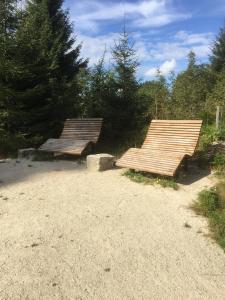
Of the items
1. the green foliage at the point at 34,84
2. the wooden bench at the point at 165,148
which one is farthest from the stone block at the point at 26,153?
the wooden bench at the point at 165,148

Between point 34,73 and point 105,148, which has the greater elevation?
point 34,73

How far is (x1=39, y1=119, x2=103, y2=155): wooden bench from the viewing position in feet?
34.3

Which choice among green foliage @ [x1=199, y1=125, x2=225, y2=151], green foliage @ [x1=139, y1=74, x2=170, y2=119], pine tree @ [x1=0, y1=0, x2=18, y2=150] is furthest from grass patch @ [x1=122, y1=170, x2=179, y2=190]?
pine tree @ [x1=0, y1=0, x2=18, y2=150]

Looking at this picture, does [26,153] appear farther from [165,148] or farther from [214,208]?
[214,208]

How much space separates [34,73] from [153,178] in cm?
645

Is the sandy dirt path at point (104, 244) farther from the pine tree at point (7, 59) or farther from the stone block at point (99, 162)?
the pine tree at point (7, 59)

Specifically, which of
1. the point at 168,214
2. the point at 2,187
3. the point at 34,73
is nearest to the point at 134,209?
the point at 168,214

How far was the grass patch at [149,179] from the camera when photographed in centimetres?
777

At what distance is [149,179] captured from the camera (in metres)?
8.16

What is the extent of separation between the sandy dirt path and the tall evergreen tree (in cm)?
486

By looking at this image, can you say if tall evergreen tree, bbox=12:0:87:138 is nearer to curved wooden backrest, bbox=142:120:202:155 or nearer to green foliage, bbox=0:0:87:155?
green foliage, bbox=0:0:87:155

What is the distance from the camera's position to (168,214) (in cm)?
632

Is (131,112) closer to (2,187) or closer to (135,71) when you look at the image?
(135,71)

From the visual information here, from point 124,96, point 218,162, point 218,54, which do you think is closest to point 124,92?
point 124,96
